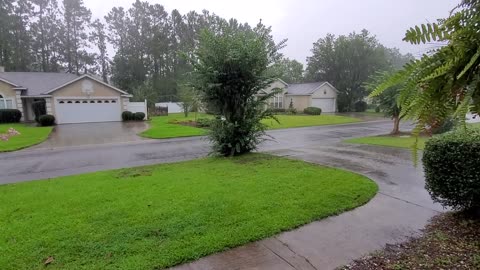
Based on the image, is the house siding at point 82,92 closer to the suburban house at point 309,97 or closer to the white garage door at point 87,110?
the white garage door at point 87,110

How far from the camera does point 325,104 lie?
36.3 m

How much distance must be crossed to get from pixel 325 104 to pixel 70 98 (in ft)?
91.4

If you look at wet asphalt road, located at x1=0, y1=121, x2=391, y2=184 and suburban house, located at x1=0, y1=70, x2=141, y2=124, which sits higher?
suburban house, located at x1=0, y1=70, x2=141, y2=124

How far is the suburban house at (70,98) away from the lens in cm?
2228

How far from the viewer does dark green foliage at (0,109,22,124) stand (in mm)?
21797

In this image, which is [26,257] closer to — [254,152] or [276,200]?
[276,200]

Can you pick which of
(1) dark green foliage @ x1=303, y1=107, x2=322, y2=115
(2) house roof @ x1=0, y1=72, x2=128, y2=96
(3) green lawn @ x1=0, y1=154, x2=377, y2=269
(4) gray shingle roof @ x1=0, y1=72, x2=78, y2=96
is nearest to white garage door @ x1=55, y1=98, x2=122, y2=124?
(2) house roof @ x1=0, y1=72, x2=128, y2=96

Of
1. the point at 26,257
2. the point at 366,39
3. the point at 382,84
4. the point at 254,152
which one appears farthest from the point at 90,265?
the point at 366,39

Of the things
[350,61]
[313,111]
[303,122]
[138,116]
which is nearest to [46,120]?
[138,116]

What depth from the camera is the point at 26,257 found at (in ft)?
10.4

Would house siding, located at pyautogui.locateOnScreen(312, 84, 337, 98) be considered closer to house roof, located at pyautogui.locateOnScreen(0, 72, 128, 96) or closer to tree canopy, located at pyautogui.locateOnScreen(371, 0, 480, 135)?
house roof, located at pyautogui.locateOnScreen(0, 72, 128, 96)

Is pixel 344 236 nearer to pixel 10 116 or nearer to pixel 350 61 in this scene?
pixel 10 116

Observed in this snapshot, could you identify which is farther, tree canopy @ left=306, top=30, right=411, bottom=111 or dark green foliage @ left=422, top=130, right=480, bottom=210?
tree canopy @ left=306, top=30, right=411, bottom=111

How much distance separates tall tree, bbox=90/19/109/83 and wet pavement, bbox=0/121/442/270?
129 ft
